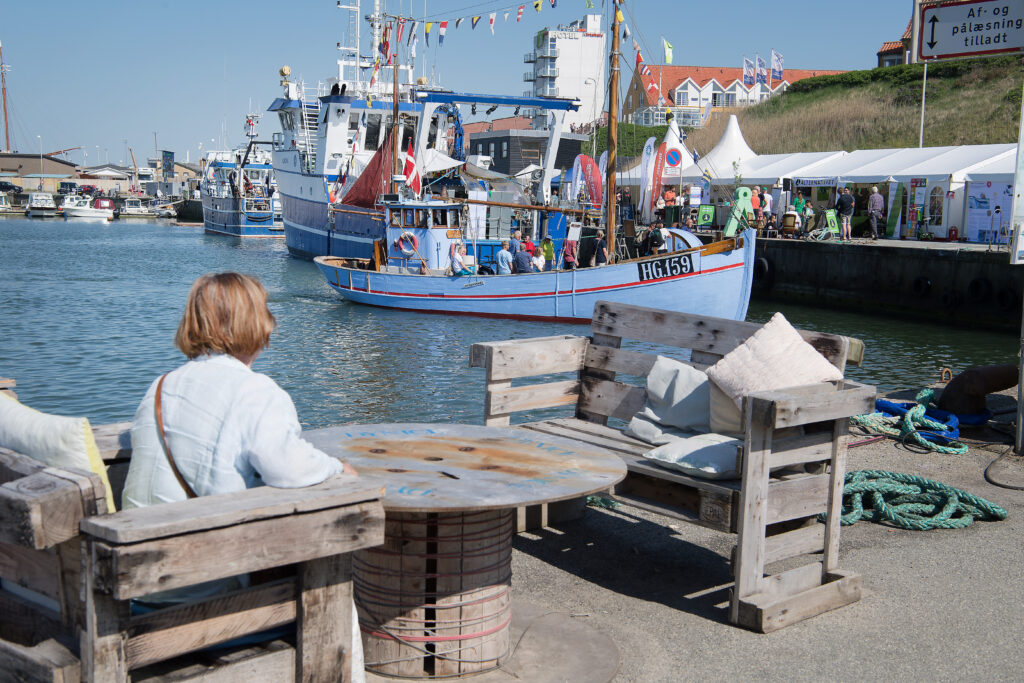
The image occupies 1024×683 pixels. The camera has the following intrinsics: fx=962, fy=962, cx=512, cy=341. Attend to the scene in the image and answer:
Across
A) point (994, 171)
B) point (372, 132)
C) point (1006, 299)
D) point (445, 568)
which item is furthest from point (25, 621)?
point (372, 132)

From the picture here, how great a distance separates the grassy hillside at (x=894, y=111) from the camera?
38.7m

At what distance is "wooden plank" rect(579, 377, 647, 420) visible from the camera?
5543mm

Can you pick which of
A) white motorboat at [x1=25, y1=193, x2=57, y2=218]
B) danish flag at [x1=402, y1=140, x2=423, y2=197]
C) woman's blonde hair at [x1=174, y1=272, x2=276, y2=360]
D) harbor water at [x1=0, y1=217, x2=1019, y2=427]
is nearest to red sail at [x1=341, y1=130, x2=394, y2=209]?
danish flag at [x1=402, y1=140, x2=423, y2=197]

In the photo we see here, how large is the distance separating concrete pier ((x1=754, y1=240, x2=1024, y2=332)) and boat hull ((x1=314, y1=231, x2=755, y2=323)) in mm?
5687

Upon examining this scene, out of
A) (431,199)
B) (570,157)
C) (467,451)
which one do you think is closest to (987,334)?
(431,199)

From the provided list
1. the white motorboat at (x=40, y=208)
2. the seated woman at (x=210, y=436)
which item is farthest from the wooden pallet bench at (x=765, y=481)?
the white motorboat at (x=40, y=208)

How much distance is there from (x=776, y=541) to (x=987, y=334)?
21.0 metres

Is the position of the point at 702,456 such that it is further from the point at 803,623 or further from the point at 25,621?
the point at 25,621

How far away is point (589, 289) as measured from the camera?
2212cm

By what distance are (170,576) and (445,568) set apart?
130 centimetres

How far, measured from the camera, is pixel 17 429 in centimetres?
252

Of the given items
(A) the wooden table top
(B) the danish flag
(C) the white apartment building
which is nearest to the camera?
(A) the wooden table top

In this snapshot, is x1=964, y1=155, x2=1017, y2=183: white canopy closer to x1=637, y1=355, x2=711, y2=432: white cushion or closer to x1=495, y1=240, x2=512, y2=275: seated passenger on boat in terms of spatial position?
x1=495, y1=240, x2=512, y2=275: seated passenger on boat

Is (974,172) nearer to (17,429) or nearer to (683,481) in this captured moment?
(683,481)
